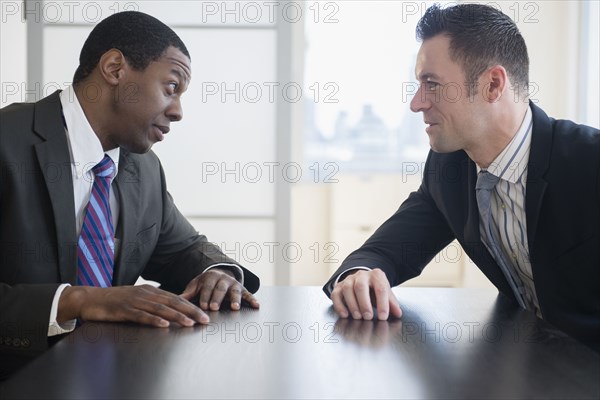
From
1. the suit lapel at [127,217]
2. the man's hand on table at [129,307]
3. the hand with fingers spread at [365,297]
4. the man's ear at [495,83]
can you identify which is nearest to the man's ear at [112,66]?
the suit lapel at [127,217]

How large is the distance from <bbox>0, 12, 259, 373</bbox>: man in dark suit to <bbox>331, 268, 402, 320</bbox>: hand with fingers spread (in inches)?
7.6

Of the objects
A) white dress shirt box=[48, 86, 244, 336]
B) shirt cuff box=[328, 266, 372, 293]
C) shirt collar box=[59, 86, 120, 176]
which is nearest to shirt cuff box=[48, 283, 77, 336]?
white dress shirt box=[48, 86, 244, 336]

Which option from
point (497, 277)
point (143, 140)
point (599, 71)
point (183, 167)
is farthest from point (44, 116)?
point (599, 71)

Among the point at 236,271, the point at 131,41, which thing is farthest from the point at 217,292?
the point at 131,41

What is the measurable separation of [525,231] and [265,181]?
6.97 feet

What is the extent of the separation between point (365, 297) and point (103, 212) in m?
0.71

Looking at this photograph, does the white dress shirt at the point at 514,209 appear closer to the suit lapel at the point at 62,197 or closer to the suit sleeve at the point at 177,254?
the suit sleeve at the point at 177,254

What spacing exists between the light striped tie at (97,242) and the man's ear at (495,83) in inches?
40.5

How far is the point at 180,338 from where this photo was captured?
3.79ft

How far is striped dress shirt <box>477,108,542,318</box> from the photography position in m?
1.70

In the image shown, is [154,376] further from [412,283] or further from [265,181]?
[412,283]

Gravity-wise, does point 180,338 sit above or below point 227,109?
below

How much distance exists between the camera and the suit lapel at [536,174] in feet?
5.23

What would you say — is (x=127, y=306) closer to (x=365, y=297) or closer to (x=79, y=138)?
(x=365, y=297)
